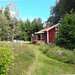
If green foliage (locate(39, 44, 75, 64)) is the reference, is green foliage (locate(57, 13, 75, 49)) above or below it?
above

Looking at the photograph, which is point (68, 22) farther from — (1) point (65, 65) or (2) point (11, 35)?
(2) point (11, 35)

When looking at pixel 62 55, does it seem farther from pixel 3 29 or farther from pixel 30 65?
pixel 3 29

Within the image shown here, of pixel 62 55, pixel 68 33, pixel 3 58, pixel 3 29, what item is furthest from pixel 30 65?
pixel 3 29

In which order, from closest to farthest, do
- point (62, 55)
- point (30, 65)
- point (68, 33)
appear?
→ point (30, 65) → point (62, 55) → point (68, 33)

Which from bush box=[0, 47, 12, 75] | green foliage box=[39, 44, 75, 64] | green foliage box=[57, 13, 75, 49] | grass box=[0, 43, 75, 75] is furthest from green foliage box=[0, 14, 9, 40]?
bush box=[0, 47, 12, 75]

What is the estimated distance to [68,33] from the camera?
3541 cm

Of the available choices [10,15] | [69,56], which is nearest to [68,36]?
[69,56]

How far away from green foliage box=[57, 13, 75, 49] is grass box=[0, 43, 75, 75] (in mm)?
9370

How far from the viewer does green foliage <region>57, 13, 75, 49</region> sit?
116ft

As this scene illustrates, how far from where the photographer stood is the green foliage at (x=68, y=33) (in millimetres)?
35406

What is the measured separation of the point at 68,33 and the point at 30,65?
19496 millimetres

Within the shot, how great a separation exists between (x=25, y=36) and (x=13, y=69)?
70253 millimetres

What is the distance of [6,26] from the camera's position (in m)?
65.6

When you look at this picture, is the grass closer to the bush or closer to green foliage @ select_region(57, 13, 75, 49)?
the bush
